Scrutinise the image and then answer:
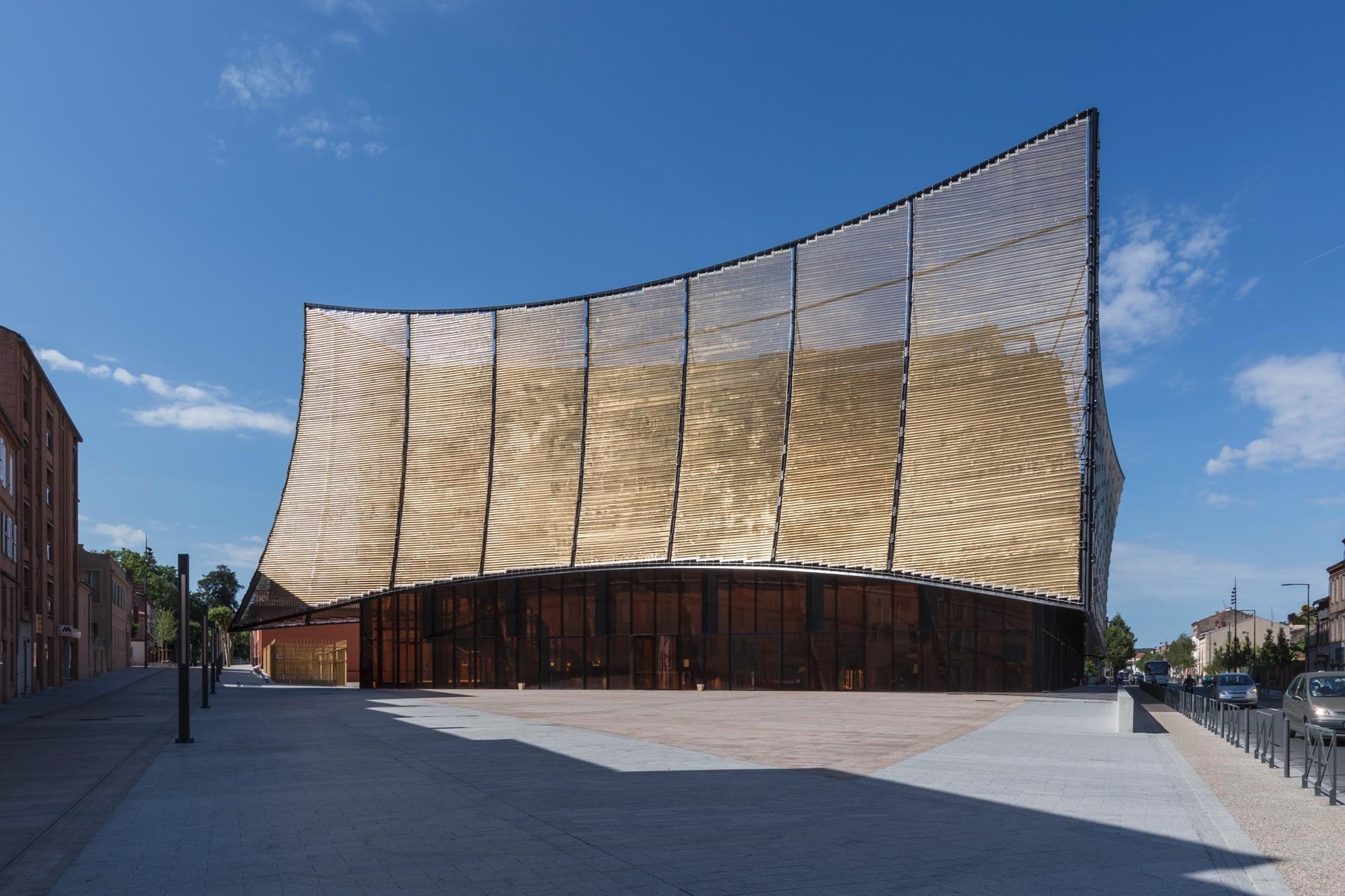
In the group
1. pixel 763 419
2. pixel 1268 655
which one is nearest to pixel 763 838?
pixel 763 419

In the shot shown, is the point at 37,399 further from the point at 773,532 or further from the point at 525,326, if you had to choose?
the point at 773,532

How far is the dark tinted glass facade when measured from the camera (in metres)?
43.0

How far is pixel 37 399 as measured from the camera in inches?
2099

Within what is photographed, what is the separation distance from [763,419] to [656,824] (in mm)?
34599

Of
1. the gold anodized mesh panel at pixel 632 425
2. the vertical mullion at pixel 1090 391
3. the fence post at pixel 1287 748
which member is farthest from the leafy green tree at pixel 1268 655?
the fence post at pixel 1287 748

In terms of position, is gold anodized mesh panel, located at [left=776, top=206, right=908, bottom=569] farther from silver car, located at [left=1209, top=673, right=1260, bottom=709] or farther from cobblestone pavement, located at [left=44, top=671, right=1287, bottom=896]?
Result: cobblestone pavement, located at [left=44, top=671, right=1287, bottom=896]

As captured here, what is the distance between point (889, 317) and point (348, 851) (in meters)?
34.6

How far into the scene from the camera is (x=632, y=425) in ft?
159

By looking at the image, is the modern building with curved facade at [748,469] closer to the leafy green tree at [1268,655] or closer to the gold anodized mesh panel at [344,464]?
the gold anodized mesh panel at [344,464]

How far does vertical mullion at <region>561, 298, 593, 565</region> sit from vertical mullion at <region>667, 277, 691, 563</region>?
446 centimetres

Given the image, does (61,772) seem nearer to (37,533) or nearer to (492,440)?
(492,440)

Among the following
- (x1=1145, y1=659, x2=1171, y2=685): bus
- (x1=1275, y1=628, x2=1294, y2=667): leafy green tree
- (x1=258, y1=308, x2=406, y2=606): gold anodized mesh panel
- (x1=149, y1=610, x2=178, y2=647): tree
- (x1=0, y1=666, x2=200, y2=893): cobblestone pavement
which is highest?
(x1=258, y1=308, x2=406, y2=606): gold anodized mesh panel

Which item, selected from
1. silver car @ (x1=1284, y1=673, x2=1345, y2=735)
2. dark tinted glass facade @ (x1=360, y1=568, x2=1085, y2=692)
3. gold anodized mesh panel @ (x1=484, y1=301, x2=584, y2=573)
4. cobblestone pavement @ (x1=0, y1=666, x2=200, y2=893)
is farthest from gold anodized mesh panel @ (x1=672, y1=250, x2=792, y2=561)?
silver car @ (x1=1284, y1=673, x2=1345, y2=735)

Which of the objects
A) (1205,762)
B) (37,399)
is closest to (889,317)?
(1205,762)
